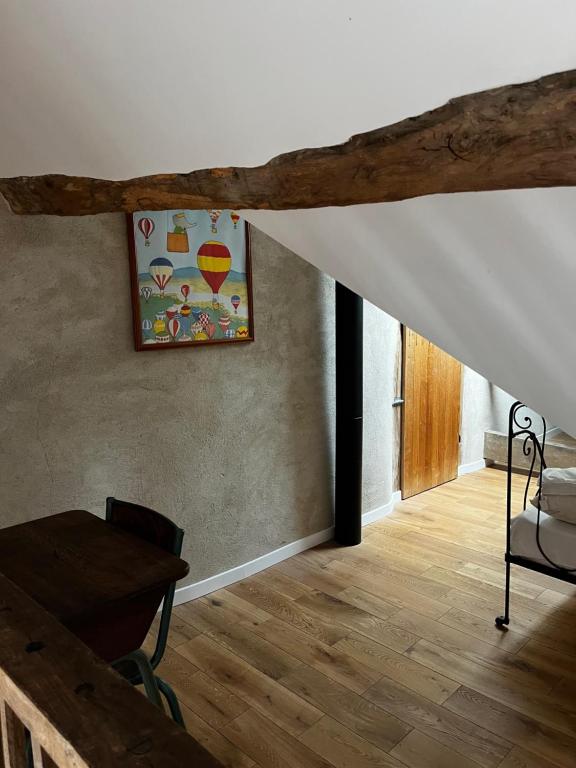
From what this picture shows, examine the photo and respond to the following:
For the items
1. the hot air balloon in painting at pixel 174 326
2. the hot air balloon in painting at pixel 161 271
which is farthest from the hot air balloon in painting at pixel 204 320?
the hot air balloon in painting at pixel 161 271

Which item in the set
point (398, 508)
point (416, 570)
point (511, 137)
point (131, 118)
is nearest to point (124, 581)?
point (131, 118)

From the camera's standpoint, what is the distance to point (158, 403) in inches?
113

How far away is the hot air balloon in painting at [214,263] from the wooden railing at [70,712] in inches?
80.3

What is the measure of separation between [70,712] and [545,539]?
2.27 m

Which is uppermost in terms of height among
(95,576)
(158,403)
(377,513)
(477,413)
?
(158,403)

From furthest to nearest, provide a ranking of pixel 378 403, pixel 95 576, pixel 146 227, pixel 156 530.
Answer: pixel 378 403 → pixel 146 227 → pixel 156 530 → pixel 95 576

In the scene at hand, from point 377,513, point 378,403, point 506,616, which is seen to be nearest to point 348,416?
point 378,403

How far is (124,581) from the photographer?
1.56 meters

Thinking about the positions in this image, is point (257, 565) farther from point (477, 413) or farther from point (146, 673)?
point (477, 413)

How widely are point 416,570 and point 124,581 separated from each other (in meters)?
2.19

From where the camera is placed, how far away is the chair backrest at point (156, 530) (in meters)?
1.74

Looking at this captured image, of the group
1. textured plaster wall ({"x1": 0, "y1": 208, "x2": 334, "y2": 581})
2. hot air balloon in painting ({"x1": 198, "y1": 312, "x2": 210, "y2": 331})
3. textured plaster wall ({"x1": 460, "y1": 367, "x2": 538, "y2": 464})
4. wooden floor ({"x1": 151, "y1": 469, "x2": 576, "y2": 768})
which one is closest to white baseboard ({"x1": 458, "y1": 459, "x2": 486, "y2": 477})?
textured plaster wall ({"x1": 460, "y1": 367, "x2": 538, "y2": 464})

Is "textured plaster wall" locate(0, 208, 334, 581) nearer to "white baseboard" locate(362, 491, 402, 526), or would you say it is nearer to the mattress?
"white baseboard" locate(362, 491, 402, 526)

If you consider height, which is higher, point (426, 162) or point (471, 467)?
point (426, 162)
